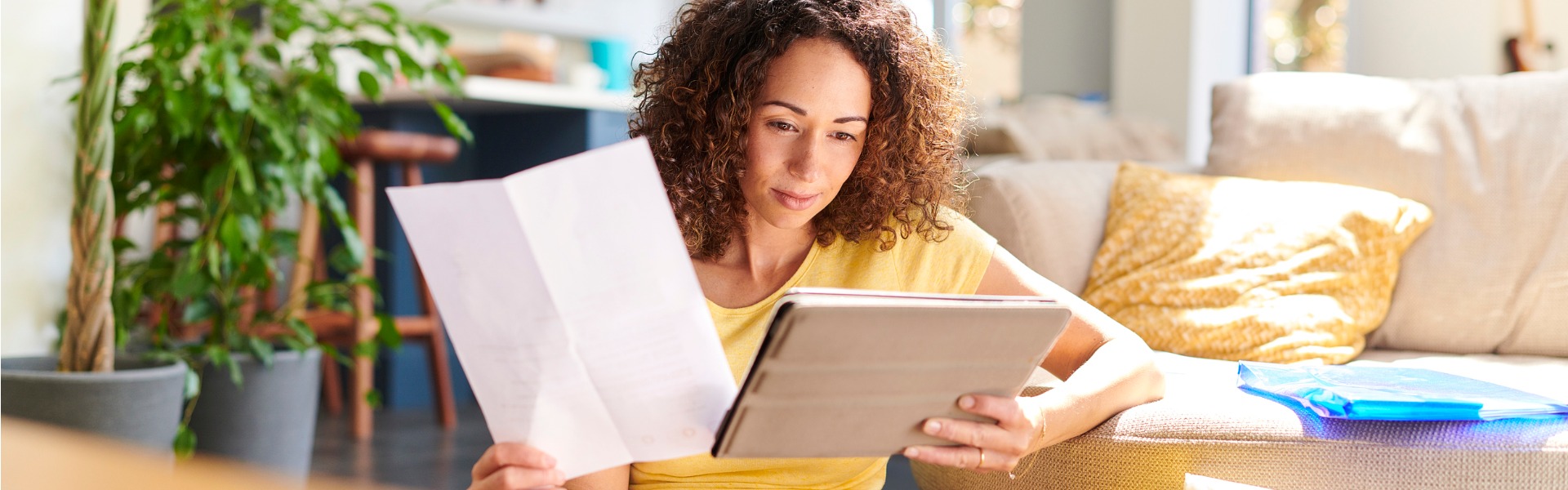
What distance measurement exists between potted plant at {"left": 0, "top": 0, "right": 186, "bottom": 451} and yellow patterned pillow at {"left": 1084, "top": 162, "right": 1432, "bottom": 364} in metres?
1.34

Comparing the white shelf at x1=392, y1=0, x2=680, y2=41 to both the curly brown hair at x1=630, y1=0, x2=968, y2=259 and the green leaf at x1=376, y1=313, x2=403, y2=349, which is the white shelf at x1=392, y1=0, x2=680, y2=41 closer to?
the green leaf at x1=376, y1=313, x2=403, y2=349

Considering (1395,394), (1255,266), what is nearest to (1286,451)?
(1395,394)

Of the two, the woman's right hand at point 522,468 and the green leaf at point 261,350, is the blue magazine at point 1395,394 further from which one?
the green leaf at point 261,350

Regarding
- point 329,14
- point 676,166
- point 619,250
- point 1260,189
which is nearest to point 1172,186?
point 1260,189

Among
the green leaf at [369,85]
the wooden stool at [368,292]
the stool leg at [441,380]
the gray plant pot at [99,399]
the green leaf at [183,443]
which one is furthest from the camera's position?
the stool leg at [441,380]

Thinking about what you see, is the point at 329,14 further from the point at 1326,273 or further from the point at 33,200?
the point at 1326,273

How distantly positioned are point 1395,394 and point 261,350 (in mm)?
1820

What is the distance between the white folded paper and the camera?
0.73 meters

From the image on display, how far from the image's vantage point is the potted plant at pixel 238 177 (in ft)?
6.53

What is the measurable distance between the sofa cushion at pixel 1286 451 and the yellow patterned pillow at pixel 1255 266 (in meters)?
0.45

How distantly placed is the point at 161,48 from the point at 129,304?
0.43 m

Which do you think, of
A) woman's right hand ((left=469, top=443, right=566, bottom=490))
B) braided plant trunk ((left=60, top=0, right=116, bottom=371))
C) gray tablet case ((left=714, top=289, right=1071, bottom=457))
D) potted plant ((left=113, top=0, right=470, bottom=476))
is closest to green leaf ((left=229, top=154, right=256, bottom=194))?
potted plant ((left=113, top=0, right=470, bottom=476))

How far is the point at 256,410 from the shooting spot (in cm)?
222

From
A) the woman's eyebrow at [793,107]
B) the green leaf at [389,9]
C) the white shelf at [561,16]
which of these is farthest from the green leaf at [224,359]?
the white shelf at [561,16]
